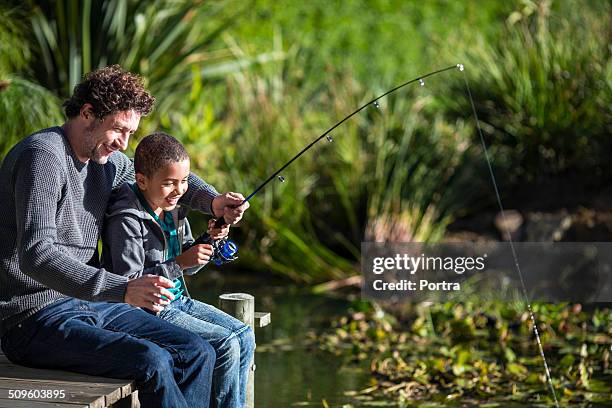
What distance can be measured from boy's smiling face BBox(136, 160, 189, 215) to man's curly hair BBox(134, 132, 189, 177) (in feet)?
0.04

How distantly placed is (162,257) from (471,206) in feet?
18.9

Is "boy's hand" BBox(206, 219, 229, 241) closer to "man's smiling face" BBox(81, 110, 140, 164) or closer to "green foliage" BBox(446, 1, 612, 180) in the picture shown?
"man's smiling face" BBox(81, 110, 140, 164)

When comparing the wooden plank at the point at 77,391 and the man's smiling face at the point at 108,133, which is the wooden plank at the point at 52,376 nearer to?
the wooden plank at the point at 77,391

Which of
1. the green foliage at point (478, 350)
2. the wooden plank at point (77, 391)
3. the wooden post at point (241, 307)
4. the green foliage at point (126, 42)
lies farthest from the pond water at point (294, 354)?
the wooden plank at point (77, 391)

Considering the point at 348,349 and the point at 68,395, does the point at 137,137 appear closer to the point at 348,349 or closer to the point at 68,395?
the point at 348,349

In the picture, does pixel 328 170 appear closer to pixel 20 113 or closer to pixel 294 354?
pixel 294 354

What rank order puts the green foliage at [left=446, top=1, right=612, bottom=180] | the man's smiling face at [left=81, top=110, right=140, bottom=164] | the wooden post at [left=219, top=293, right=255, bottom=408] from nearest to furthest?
the man's smiling face at [left=81, top=110, right=140, bottom=164], the wooden post at [left=219, top=293, right=255, bottom=408], the green foliage at [left=446, top=1, right=612, bottom=180]

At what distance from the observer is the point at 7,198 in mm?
3334

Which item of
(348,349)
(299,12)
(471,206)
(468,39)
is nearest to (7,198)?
(348,349)

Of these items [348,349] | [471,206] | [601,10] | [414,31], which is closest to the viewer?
[348,349]

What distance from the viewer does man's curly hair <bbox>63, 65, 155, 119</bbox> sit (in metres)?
3.36
